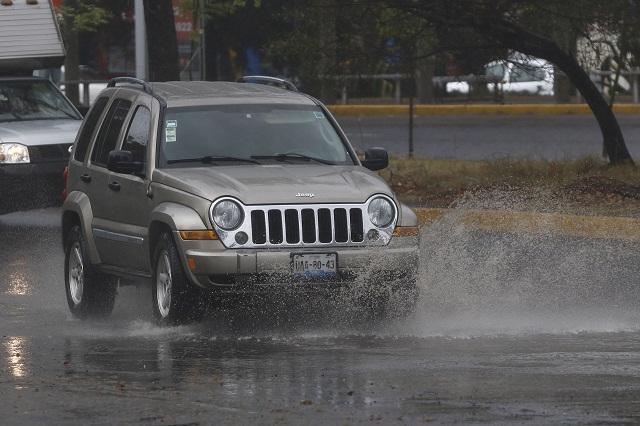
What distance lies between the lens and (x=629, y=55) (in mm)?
21688

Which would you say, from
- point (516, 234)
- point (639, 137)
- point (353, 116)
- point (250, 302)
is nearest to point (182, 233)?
point (250, 302)

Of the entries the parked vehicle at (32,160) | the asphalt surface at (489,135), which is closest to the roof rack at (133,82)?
the parked vehicle at (32,160)

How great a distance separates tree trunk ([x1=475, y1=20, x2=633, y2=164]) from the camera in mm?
20406

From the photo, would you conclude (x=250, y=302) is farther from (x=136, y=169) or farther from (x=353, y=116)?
(x=353, y=116)

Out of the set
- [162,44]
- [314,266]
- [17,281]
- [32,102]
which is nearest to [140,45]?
[162,44]

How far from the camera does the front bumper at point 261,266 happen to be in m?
10.2

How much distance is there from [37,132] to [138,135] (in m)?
7.02

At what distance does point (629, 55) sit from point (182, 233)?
12606mm

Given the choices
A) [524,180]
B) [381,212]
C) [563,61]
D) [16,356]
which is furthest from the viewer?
[563,61]

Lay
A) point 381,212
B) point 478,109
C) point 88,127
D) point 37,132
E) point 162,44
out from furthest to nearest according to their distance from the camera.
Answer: point 478,109 < point 162,44 < point 37,132 < point 88,127 < point 381,212

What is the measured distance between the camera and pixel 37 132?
18344mm

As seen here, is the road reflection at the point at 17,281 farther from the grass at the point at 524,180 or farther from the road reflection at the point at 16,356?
the grass at the point at 524,180

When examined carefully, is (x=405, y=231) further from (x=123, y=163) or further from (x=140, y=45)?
(x=140, y=45)

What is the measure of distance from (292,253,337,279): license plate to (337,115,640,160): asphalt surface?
599 inches
